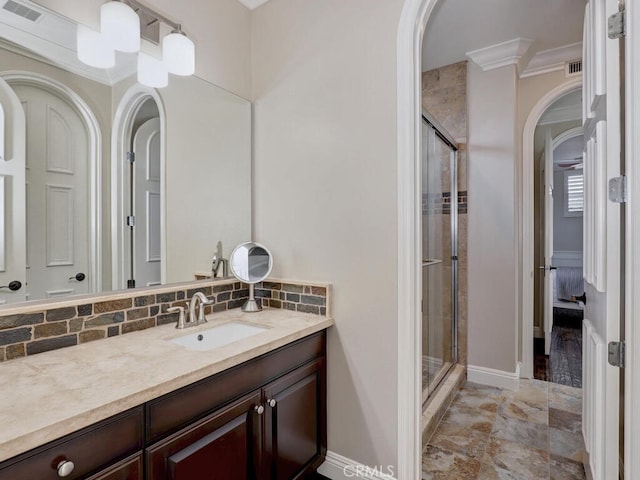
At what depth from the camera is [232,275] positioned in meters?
2.00

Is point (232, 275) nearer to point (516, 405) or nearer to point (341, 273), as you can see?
point (341, 273)

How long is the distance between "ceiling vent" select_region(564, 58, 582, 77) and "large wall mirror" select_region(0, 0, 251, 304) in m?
2.77

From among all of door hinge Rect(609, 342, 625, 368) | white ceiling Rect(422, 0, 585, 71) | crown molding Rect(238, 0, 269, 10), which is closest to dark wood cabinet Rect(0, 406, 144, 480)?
door hinge Rect(609, 342, 625, 368)

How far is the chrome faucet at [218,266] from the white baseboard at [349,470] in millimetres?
1094

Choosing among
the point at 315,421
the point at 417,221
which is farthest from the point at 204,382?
the point at 417,221

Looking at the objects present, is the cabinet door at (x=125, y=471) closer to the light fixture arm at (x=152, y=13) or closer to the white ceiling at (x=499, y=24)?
the light fixture arm at (x=152, y=13)

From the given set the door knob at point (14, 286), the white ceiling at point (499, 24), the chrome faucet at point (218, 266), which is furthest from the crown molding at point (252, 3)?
the door knob at point (14, 286)

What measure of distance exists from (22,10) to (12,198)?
0.67 m

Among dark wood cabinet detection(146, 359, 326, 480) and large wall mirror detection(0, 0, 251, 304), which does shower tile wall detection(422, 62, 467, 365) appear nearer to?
dark wood cabinet detection(146, 359, 326, 480)

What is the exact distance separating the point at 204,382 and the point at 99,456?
0.33 metres

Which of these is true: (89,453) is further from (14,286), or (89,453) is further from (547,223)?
(547,223)

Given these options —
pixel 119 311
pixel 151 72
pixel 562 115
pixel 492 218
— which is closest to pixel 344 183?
pixel 151 72

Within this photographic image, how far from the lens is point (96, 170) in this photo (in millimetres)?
1437

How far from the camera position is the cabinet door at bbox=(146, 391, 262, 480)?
1.04 metres
